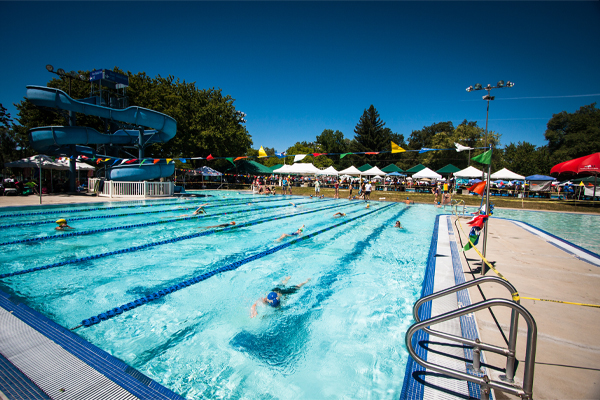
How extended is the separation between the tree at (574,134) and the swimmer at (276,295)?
43.2m

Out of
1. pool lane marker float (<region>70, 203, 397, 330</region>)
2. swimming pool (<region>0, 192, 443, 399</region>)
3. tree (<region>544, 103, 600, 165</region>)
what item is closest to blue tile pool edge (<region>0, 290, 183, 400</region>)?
swimming pool (<region>0, 192, 443, 399</region>)

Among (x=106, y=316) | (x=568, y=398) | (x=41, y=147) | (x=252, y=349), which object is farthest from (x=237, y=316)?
(x=41, y=147)

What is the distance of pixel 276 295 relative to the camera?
3.45 meters

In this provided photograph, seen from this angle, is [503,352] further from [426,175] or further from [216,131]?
[216,131]

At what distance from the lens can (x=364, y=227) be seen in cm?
848

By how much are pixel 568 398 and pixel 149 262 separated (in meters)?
5.41

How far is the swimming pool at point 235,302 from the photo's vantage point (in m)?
2.27

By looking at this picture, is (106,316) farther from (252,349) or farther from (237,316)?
(252,349)

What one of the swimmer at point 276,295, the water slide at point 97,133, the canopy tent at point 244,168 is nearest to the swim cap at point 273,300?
the swimmer at point 276,295

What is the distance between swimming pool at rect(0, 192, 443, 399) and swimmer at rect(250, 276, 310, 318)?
0.08 m

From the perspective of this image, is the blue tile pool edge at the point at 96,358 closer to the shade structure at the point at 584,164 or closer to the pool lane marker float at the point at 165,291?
the pool lane marker float at the point at 165,291

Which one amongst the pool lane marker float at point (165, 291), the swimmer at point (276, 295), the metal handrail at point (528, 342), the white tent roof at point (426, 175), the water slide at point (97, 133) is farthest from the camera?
the white tent roof at point (426, 175)

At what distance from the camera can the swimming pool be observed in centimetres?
227

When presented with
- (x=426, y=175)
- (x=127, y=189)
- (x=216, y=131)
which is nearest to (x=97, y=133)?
(x=127, y=189)
